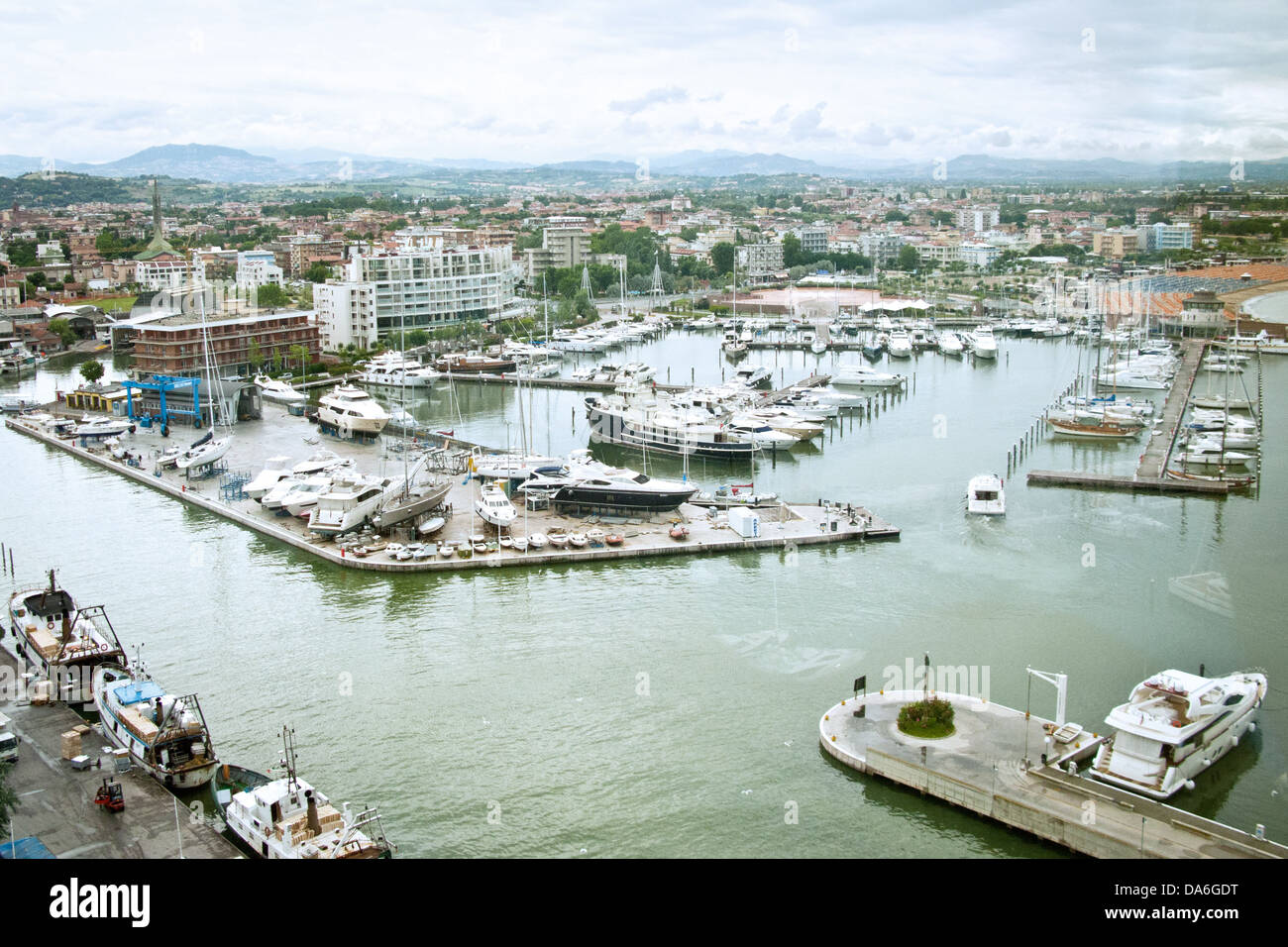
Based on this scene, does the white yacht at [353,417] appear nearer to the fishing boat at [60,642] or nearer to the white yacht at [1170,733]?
the fishing boat at [60,642]

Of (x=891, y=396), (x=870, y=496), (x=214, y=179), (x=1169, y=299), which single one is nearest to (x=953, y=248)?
(x=1169, y=299)

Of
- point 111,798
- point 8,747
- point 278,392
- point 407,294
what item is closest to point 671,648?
point 111,798

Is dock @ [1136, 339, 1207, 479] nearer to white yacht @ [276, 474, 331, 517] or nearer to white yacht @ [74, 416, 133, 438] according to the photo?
white yacht @ [276, 474, 331, 517]

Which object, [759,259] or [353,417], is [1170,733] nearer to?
[353,417]

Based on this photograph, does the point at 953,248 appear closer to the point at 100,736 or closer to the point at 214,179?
the point at 100,736

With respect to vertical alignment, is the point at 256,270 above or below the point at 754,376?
above

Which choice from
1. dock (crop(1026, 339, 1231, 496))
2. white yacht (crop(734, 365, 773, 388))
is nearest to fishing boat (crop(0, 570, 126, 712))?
dock (crop(1026, 339, 1231, 496))
